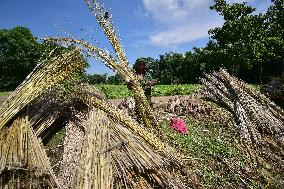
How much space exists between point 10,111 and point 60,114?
89 centimetres

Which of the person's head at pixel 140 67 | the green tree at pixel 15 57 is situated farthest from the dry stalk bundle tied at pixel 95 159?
the green tree at pixel 15 57

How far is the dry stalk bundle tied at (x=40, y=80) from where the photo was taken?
4.37m

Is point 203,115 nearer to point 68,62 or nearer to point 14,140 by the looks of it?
point 68,62

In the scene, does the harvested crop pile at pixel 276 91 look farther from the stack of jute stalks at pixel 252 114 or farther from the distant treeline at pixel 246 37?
the distant treeline at pixel 246 37

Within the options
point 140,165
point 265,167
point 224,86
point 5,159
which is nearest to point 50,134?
point 5,159

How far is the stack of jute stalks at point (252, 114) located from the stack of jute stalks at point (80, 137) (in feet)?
6.20

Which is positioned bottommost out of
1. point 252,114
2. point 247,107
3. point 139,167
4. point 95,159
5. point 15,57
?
point 139,167

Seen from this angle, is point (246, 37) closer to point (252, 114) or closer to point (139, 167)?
point (252, 114)

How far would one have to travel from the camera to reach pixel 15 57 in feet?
209

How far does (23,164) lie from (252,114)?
5103 mm

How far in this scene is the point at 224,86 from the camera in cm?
851

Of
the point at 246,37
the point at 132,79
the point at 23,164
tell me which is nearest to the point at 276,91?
the point at 132,79

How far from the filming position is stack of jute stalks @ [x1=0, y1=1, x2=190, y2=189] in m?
3.80

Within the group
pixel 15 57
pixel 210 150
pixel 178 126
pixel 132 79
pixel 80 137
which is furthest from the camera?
pixel 15 57
